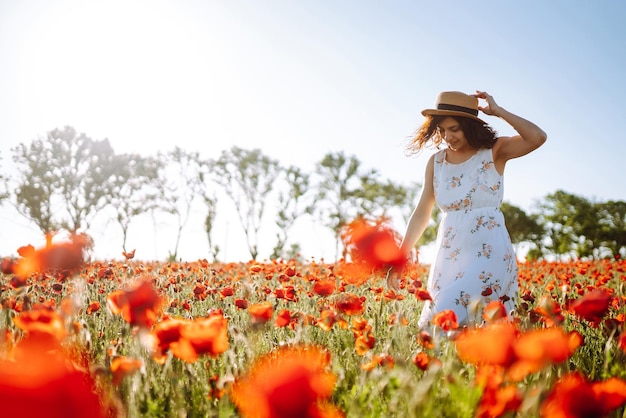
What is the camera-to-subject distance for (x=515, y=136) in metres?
3.53

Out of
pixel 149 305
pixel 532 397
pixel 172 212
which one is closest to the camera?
pixel 532 397

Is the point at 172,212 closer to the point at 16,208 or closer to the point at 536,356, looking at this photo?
the point at 16,208

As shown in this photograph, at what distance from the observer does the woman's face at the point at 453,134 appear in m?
3.62

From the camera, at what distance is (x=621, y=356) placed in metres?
2.35

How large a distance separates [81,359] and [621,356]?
271cm

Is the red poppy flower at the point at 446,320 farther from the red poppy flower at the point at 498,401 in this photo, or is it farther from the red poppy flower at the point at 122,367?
the red poppy flower at the point at 122,367

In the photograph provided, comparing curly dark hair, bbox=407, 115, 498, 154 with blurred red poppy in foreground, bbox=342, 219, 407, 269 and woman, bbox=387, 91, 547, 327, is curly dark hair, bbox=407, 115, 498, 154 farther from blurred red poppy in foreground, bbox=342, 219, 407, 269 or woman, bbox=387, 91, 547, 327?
blurred red poppy in foreground, bbox=342, 219, 407, 269

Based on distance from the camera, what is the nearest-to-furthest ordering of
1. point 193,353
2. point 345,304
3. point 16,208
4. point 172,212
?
point 193,353, point 345,304, point 16,208, point 172,212

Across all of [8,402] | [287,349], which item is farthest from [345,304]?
[8,402]

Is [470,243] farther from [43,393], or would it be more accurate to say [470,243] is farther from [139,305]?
[43,393]

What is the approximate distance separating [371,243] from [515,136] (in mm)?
1901

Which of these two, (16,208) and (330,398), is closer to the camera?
(330,398)

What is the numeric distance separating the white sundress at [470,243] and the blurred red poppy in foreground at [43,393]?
264cm

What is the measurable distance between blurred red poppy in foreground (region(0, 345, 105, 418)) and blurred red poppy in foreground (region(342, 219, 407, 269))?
1.55 meters
